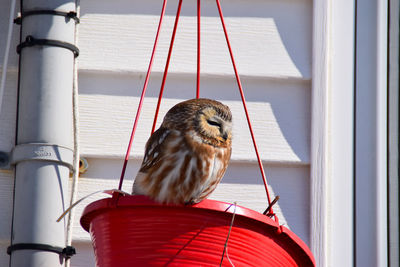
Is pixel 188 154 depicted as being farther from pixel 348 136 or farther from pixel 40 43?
pixel 348 136

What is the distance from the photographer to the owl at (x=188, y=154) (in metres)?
2.11

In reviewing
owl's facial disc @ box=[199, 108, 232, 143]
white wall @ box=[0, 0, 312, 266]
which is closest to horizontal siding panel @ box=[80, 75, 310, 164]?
white wall @ box=[0, 0, 312, 266]

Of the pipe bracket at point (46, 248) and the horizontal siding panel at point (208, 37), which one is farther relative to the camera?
the horizontal siding panel at point (208, 37)

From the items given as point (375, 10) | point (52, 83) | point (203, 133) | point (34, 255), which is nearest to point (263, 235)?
point (203, 133)

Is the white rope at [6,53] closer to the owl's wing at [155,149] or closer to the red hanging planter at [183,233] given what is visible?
the owl's wing at [155,149]

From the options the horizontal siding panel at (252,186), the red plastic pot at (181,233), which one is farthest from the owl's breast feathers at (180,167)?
the horizontal siding panel at (252,186)

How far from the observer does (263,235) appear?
1.96 m

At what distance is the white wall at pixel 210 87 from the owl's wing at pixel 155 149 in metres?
0.44

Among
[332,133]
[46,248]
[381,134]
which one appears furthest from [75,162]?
[381,134]

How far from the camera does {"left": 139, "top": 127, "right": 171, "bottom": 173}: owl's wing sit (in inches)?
85.4

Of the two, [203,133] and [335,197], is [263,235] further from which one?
[335,197]

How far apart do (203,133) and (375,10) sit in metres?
1.06

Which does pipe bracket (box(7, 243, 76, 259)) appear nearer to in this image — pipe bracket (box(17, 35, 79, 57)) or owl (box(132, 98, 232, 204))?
owl (box(132, 98, 232, 204))

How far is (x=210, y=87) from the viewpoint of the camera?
278 centimetres
